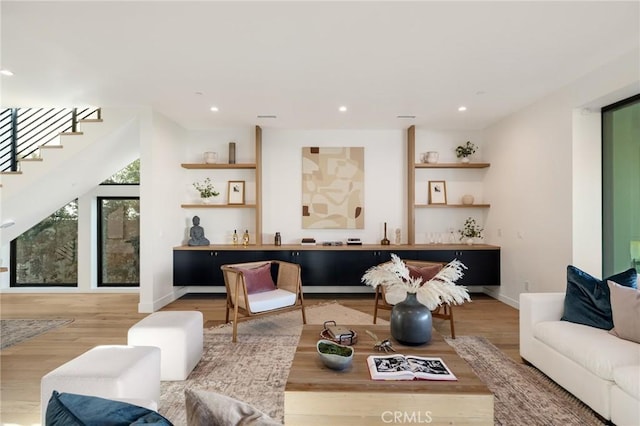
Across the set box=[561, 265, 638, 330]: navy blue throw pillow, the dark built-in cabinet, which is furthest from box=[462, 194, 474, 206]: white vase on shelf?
box=[561, 265, 638, 330]: navy blue throw pillow

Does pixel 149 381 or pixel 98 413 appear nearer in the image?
pixel 98 413

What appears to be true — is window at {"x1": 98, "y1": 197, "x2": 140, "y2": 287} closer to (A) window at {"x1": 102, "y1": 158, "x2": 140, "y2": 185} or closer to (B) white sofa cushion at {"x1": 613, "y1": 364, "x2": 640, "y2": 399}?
(A) window at {"x1": 102, "y1": 158, "x2": 140, "y2": 185}

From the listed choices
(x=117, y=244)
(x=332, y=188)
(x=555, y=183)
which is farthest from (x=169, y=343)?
(x=555, y=183)

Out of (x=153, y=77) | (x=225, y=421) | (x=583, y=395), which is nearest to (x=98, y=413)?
(x=225, y=421)

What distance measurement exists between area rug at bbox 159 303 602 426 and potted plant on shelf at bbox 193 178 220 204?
2.32 metres

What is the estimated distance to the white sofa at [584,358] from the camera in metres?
1.89

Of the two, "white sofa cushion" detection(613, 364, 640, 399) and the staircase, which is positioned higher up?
the staircase

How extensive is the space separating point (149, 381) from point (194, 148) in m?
4.19

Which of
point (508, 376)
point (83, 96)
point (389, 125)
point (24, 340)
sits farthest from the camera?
point (389, 125)

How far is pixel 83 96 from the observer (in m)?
3.96

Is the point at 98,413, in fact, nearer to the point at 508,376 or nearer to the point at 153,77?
the point at 508,376

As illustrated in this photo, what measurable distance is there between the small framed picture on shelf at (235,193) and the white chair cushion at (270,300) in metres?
2.10

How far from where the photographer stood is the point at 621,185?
→ 3.33 m

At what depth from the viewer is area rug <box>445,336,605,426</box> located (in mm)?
2070
